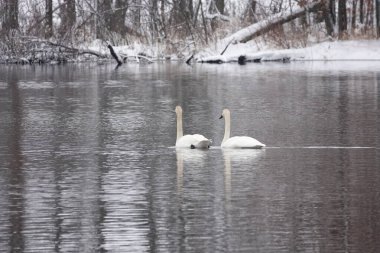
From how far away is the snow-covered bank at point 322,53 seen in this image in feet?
157

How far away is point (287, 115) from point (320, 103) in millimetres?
3169

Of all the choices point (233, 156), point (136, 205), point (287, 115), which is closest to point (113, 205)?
point (136, 205)

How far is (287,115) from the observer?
75.0 feet

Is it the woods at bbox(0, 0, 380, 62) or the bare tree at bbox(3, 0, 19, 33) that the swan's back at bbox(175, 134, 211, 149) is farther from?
the bare tree at bbox(3, 0, 19, 33)

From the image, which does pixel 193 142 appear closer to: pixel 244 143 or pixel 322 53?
pixel 244 143

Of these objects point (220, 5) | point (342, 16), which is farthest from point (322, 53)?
point (220, 5)

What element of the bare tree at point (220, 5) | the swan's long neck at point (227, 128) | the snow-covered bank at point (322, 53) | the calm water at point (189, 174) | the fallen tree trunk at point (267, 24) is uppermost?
the bare tree at point (220, 5)

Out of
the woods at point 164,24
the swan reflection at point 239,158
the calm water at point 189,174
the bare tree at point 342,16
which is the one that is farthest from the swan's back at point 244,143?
the bare tree at point 342,16

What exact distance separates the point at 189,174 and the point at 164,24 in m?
38.1

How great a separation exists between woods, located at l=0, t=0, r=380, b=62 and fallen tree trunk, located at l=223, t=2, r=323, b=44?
0.23ft

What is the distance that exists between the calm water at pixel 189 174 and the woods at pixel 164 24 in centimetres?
2025

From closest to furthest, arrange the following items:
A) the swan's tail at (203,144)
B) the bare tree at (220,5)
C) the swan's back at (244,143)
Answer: the swan's back at (244,143) → the swan's tail at (203,144) → the bare tree at (220,5)

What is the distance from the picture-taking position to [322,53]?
161 feet

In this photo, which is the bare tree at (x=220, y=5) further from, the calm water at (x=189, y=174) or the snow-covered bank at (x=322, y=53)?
the calm water at (x=189, y=174)
